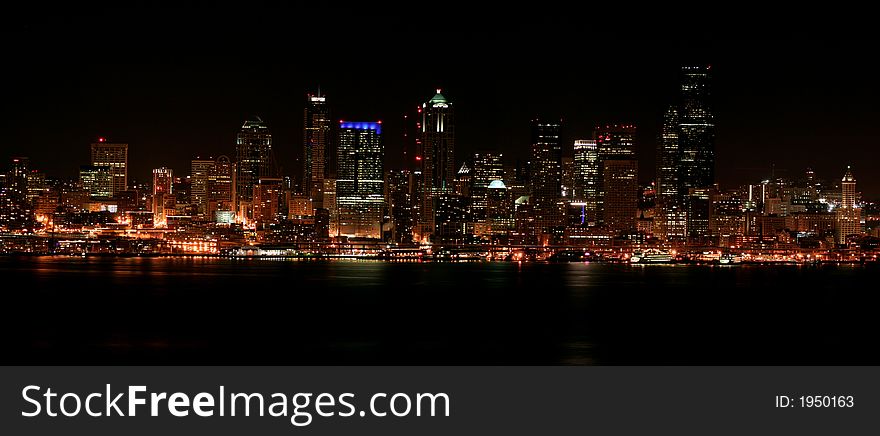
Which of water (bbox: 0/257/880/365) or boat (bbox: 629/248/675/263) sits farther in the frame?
boat (bbox: 629/248/675/263)

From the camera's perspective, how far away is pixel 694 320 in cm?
4703

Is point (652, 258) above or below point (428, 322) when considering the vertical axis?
above

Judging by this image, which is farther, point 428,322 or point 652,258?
point 652,258

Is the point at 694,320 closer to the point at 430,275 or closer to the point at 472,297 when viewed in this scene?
the point at 472,297

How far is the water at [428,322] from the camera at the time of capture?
34594 millimetres

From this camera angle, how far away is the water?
3459 cm

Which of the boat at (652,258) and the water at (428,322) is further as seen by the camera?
the boat at (652,258)

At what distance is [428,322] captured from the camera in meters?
45.1
